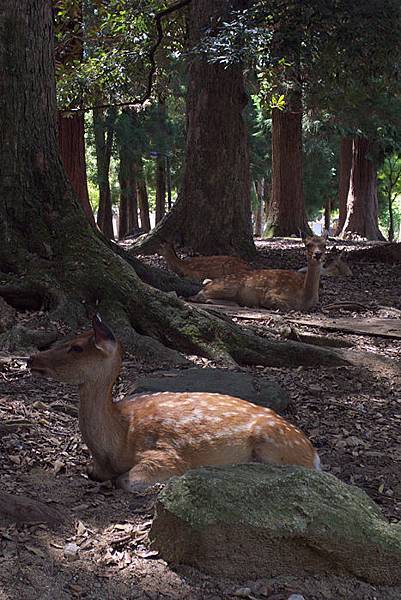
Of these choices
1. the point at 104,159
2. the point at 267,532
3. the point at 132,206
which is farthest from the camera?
the point at 132,206

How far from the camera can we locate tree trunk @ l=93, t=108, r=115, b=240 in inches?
1130

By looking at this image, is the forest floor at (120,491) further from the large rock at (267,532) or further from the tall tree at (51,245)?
the tall tree at (51,245)

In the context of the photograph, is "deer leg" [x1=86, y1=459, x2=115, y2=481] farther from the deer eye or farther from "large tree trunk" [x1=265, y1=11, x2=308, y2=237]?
"large tree trunk" [x1=265, y1=11, x2=308, y2=237]

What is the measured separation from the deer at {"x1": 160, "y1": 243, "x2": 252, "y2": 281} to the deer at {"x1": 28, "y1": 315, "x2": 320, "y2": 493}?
25.2ft

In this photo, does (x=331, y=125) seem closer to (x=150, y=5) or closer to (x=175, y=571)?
(x=150, y=5)

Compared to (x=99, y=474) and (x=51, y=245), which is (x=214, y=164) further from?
(x=99, y=474)

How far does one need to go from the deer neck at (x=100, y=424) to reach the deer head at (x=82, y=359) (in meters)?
0.07

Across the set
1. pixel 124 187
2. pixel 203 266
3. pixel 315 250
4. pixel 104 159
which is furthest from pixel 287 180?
pixel 124 187

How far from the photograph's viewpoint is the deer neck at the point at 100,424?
469cm

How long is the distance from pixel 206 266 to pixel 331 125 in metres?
13.8

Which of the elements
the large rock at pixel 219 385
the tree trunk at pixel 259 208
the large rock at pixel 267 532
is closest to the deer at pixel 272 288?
the large rock at pixel 219 385

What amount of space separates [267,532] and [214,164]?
12267mm

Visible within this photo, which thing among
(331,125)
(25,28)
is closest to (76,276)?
(25,28)

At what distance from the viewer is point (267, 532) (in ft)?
10.8
